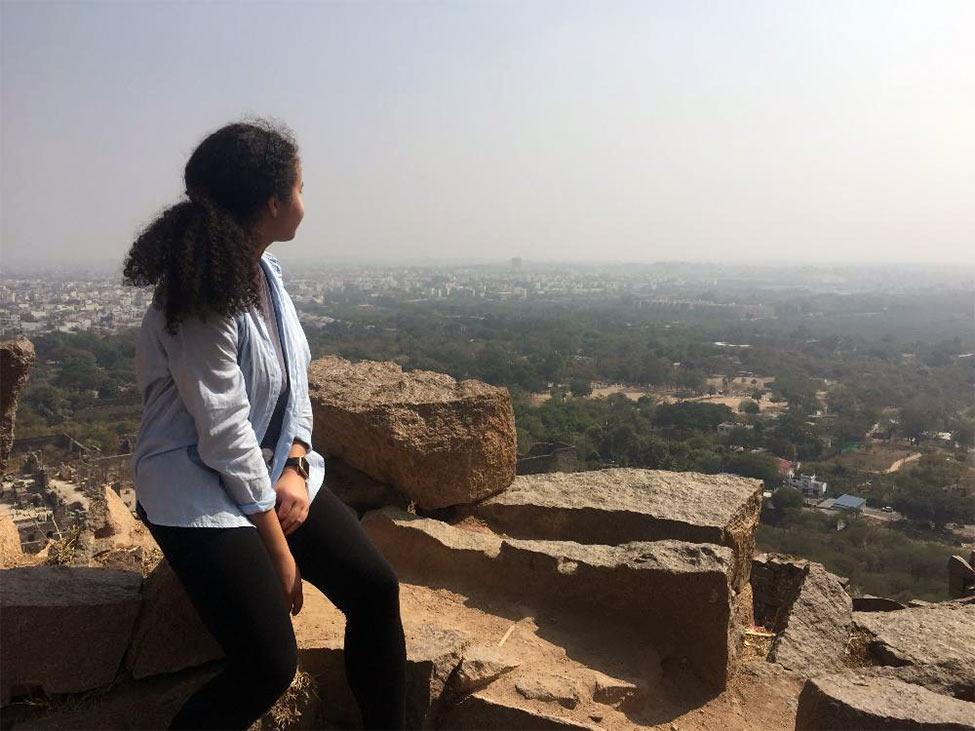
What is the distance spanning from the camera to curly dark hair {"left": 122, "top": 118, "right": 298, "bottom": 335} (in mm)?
1935

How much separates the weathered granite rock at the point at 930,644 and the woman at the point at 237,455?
8.80ft

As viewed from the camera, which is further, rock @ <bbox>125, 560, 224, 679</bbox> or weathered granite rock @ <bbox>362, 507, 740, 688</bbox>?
weathered granite rock @ <bbox>362, 507, 740, 688</bbox>

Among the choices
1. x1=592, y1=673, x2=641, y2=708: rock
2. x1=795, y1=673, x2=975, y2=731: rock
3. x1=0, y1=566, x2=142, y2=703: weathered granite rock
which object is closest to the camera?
x1=795, y1=673, x2=975, y2=731: rock

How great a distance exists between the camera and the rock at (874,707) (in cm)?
229

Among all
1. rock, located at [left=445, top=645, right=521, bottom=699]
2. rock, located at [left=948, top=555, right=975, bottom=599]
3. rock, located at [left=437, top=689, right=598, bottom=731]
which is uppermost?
rock, located at [left=445, top=645, right=521, bottom=699]

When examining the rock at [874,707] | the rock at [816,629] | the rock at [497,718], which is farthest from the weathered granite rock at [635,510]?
the rock at [497,718]

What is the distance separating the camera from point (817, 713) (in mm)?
2410

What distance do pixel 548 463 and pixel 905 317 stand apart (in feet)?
262

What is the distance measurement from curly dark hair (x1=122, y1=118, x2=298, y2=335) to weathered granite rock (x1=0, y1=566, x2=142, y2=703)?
4.43 feet

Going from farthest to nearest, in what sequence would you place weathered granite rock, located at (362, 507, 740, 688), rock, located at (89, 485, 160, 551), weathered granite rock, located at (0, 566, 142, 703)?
rock, located at (89, 485, 160, 551) < weathered granite rock, located at (362, 507, 740, 688) < weathered granite rock, located at (0, 566, 142, 703)

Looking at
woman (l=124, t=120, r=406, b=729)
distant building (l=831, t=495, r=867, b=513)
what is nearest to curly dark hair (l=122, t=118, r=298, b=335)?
woman (l=124, t=120, r=406, b=729)

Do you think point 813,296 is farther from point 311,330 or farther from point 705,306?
point 311,330

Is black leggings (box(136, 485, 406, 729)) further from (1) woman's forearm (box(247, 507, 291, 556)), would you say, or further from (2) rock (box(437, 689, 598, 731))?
(2) rock (box(437, 689, 598, 731))

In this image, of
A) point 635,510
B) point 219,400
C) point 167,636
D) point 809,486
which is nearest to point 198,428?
point 219,400
